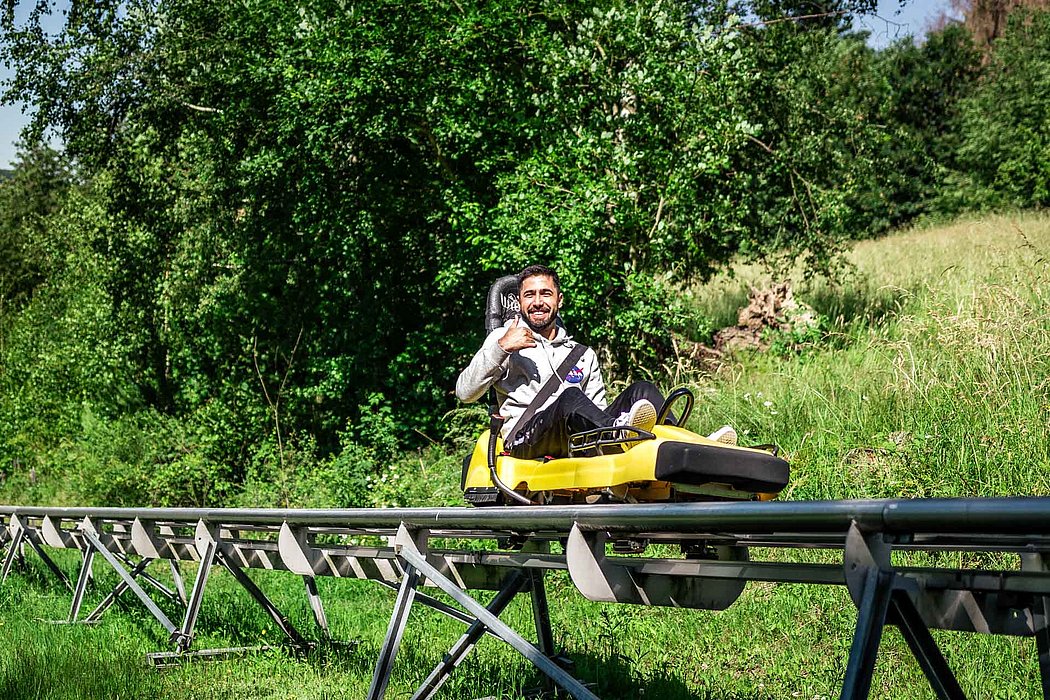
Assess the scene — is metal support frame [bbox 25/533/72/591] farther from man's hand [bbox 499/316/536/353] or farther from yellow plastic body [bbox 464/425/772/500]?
man's hand [bbox 499/316/536/353]

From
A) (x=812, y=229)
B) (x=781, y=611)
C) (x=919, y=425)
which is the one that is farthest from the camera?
(x=812, y=229)

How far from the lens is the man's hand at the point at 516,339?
5238 mm

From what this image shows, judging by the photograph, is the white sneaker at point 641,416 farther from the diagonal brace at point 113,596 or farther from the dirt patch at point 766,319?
the dirt patch at point 766,319

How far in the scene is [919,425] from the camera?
790 cm

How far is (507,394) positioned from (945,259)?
10.6 metres

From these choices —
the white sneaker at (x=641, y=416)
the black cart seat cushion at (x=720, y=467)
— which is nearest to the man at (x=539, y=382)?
the white sneaker at (x=641, y=416)

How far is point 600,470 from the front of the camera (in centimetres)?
452

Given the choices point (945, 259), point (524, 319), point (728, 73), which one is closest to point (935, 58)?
point (945, 259)

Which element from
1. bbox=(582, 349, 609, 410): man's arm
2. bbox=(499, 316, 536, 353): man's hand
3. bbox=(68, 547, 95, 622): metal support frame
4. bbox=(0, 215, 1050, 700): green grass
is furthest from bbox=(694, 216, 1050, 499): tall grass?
bbox=(68, 547, 95, 622): metal support frame

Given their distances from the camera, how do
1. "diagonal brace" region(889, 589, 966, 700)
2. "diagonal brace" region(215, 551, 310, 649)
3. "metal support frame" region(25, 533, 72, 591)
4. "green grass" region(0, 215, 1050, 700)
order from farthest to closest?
"metal support frame" region(25, 533, 72, 591)
"diagonal brace" region(215, 551, 310, 649)
"green grass" region(0, 215, 1050, 700)
"diagonal brace" region(889, 589, 966, 700)

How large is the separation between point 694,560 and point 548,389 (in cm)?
134

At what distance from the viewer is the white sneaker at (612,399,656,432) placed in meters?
4.49

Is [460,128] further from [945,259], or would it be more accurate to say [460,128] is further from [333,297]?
[945,259]

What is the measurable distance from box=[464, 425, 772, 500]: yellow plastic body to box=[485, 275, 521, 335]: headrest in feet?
3.30
